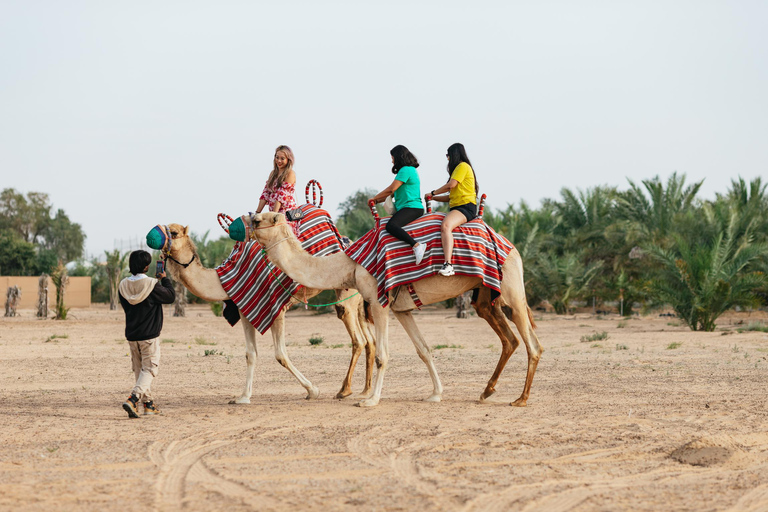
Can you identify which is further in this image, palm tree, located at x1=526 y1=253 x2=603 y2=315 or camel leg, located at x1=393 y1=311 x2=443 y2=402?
palm tree, located at x1=526 y1=253 x2=603 y2=315

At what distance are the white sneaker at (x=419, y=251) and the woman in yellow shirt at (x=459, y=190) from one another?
10.3 inches

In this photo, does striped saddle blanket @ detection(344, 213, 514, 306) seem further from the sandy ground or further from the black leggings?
the sandy ground

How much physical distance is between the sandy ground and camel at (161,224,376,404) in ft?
0.97

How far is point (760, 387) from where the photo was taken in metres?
9.66

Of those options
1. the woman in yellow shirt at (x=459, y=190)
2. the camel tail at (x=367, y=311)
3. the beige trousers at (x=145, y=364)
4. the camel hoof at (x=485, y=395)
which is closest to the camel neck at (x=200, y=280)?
the beige trousers at (x=145, y=364)

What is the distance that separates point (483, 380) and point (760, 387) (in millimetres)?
3484

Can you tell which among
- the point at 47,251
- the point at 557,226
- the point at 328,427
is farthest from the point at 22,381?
the point at 47,251

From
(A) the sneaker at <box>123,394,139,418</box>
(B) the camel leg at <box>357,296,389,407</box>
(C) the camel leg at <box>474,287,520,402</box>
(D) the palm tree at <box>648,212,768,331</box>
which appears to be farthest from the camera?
(D) the palm tree at <box>648,212,768,331</box>

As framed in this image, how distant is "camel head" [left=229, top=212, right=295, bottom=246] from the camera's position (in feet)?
27.2

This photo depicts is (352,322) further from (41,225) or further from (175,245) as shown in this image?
(41,225)

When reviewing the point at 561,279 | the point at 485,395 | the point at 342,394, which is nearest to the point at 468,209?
the point at 485,395

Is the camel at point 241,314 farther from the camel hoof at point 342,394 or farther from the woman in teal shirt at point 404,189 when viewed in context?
the woman in teal shirt at point 404,189

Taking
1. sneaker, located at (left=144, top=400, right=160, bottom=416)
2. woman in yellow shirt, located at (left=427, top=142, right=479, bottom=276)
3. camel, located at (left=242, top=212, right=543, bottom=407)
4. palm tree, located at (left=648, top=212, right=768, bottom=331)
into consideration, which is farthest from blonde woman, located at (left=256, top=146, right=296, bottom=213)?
palm tree, located at (left=648, top=212, right=768, bottom=331)

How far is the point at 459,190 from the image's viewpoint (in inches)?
342
